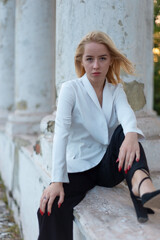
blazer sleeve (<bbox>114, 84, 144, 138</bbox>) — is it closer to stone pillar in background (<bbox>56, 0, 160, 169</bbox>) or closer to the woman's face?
the woman's face

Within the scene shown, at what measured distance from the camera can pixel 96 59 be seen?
192 cm

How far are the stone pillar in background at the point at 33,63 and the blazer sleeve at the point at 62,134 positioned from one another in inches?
114

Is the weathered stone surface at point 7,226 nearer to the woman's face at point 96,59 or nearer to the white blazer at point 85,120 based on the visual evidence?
the white blazer at point 85,120

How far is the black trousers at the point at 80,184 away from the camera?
1.80 meters

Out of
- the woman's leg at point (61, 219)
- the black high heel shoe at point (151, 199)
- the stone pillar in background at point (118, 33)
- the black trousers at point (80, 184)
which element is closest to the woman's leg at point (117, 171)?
the black trousers at point (80, 184)

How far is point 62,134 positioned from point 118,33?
0.97m

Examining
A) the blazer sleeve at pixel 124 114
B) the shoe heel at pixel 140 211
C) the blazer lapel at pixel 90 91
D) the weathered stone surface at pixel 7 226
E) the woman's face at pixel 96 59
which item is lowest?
the weathered stone surface at pixel 7 226

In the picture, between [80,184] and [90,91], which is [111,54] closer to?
[90,91]

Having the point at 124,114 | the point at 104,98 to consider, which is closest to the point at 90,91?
the point at 104,98

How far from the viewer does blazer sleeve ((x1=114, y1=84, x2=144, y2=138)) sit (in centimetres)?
185

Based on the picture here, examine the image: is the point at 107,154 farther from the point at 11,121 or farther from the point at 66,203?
the point at 11,121

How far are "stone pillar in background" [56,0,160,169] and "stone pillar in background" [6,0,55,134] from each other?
2111 millimetres

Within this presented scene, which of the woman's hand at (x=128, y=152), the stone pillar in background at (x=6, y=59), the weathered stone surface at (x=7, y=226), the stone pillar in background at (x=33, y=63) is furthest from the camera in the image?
the stone pillar in background at (x=6, y=59)

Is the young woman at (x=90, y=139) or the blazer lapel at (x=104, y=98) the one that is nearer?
the young woman at (x=90, y=139)
